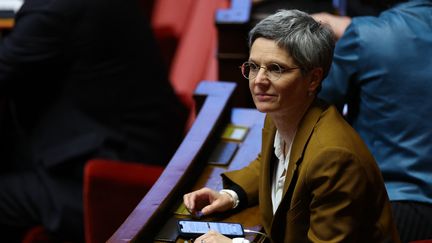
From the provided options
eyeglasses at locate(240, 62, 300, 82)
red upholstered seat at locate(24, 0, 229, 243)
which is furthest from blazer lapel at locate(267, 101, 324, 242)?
red upholstered seat at locate(24, 0, 229, 243)

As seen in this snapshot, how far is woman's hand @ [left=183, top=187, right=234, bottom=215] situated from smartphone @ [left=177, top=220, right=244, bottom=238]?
52mm

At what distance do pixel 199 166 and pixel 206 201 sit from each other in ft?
0.72

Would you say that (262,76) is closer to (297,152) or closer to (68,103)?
(297,152)

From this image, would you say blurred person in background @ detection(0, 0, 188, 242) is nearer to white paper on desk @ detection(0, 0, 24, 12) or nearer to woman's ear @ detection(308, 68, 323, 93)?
white paper on desk @ detection(0, 0, 24, 12)

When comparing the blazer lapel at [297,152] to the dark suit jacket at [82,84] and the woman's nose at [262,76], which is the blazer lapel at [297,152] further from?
the dark suit jacket at [82,84]

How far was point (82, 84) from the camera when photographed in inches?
111

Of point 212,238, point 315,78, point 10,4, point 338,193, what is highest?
point 315,78

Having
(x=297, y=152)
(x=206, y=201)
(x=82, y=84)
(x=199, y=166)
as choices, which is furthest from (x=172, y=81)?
(x=297, y=152)

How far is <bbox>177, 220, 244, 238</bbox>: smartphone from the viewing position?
165cm

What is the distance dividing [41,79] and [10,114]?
0.23 metres

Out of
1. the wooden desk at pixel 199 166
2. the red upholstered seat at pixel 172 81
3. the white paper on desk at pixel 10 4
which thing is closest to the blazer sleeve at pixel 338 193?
the wooden desk at pixel 199 166

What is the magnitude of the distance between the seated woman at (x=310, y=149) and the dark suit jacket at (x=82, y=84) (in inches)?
50.2

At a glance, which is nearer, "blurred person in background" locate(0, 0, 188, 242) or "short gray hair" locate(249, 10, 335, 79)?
"short gray hair" locate(249, 10, 335, 79)

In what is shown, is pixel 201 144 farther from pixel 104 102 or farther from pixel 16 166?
pixel 16 166
